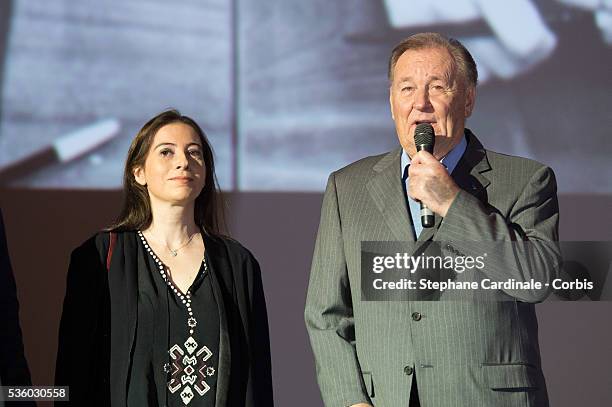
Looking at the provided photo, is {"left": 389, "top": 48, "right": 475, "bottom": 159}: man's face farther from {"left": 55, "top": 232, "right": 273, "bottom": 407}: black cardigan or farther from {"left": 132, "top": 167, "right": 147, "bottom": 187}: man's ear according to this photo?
{"left": 132, "top": 167, "right": 147, "bottom": 187}: man's ear

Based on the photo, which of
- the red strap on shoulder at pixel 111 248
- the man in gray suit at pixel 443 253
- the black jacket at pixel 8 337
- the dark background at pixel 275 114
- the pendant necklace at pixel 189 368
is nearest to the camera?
the man in gray suit at pixel 443 253

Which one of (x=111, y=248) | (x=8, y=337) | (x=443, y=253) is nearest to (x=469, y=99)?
(x=443, y=253)

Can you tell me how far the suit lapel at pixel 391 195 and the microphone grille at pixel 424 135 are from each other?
0.21 metres

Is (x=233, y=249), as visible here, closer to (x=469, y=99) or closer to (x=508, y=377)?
(x=469, y=99)

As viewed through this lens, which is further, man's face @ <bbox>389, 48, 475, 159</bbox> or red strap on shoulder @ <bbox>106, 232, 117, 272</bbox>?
red strap on shoulder @ <bbox>106, 232, 117, 272</bbox>

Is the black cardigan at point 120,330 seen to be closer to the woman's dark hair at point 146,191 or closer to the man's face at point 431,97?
the woman's dark hair at point 146,191

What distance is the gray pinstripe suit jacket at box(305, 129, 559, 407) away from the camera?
2367 mm

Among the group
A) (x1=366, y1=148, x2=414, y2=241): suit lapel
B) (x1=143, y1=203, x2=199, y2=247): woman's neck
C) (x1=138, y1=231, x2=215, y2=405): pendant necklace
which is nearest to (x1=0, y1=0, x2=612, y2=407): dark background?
(x1=143, y1=203, x2=199, y2=247): woman's neck

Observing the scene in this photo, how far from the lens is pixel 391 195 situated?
260cm

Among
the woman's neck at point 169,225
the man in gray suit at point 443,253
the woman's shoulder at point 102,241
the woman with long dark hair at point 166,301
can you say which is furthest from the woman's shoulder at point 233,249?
the man in gray suit at point 443,253

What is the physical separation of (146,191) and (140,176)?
6cm

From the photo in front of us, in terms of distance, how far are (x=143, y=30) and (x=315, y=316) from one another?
2.04 meters

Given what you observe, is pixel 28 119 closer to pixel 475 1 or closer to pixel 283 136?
pixel 283 136

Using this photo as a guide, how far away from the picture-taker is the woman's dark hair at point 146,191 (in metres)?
3.18
